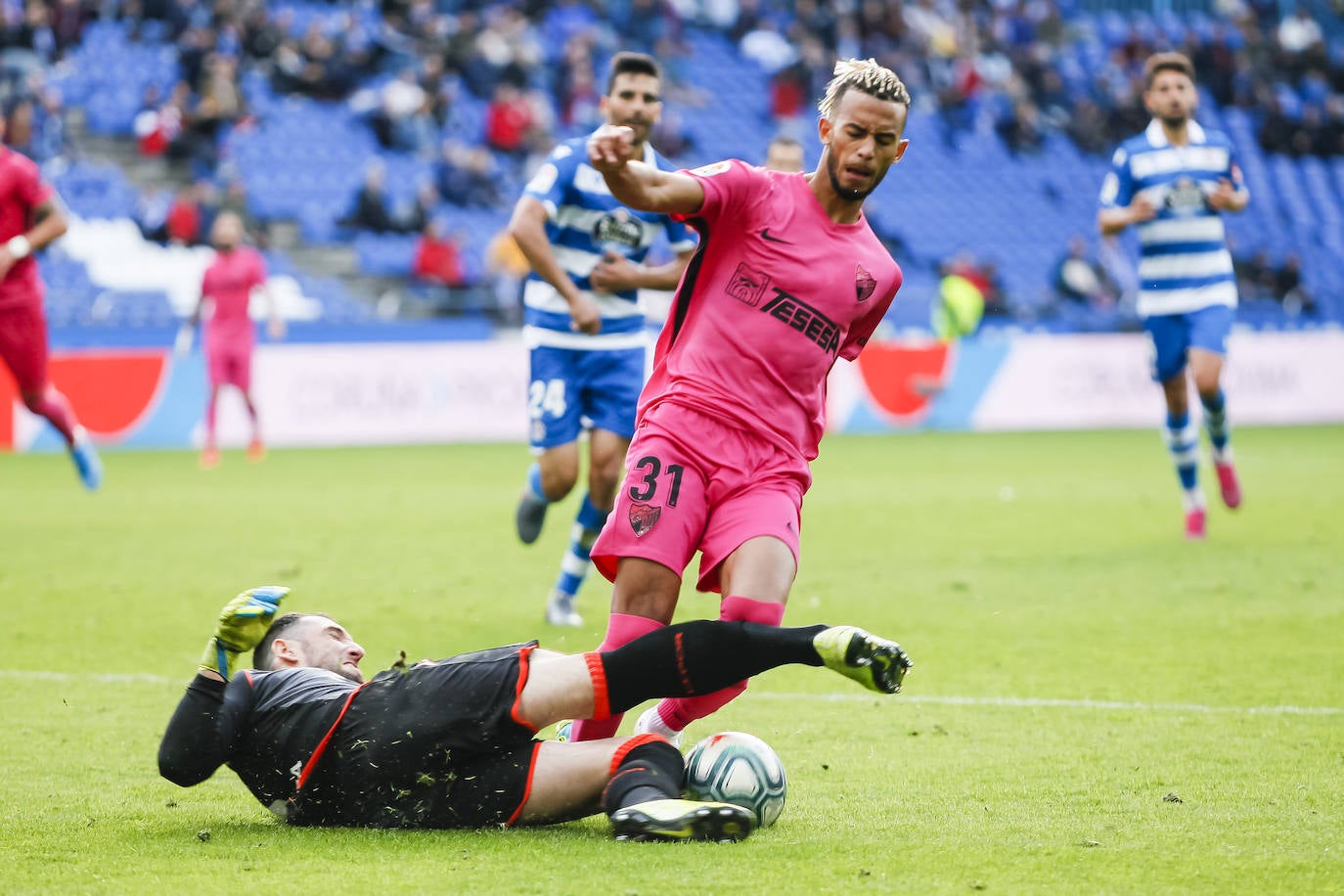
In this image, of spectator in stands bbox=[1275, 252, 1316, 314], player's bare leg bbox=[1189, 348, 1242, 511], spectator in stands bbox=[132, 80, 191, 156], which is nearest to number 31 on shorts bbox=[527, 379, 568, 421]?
player's bare leg bbox=[1189, 348, 1242, 511]

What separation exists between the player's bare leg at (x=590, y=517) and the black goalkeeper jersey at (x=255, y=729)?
350 cm

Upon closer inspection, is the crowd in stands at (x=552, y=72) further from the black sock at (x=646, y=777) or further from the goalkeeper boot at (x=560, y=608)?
the black sock at (x=646, y=777)

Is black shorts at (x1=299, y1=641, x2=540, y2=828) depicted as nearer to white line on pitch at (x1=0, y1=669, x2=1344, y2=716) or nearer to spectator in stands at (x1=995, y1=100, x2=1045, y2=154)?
white line on pitch at (x1=0, y1=669, x2=1344, y2=716)

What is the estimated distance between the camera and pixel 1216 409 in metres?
10.5

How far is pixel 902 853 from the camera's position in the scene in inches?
154

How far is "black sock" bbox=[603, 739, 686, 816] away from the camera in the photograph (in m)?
4.10

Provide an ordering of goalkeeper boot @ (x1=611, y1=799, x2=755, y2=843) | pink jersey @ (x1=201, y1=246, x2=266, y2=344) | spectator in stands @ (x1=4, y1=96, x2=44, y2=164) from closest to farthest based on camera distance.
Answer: goalkeeper boot @ (x1=611, y1=799, x2=755, y2=843) → pink jersey @ (x1=201, y1=246, x2=266, y2=344) → spectator in stands @ (x1=4, y1=96, x2=44, y2=164)

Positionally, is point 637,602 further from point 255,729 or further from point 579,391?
point 579,391

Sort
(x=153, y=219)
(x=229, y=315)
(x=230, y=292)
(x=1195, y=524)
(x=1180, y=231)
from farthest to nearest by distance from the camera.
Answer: (x=153, y=219), (x=230, y=292), (x=229, y=315), (x=1195, y=524), (x=1180, y=231)

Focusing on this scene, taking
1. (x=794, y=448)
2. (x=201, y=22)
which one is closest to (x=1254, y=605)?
(x=794, y=448)

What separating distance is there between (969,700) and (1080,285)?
2176cm

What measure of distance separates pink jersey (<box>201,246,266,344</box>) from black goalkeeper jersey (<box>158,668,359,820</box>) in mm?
14116

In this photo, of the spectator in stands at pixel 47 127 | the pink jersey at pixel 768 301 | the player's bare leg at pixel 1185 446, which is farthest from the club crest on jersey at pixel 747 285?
the spectator in stands at pixel 47 127

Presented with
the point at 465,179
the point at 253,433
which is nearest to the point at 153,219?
the point at 465,179
